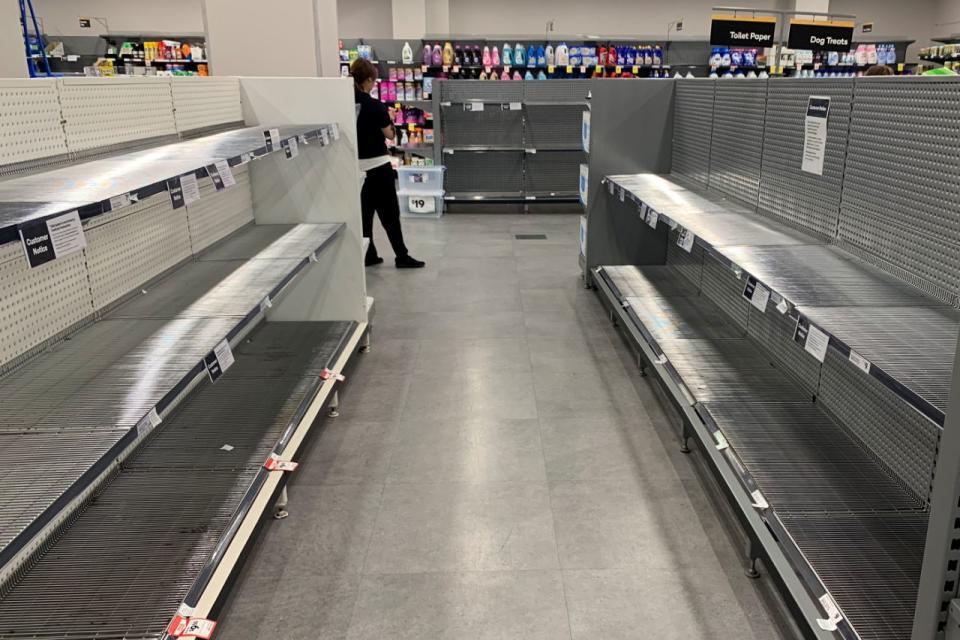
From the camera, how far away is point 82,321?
111 inches

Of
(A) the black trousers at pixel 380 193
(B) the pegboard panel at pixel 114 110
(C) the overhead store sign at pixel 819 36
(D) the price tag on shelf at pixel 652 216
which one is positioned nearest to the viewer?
(B) the pegboard panel at pixel 114 110

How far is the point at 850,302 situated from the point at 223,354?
6.49 feet

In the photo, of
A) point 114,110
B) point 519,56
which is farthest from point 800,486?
point 519,56

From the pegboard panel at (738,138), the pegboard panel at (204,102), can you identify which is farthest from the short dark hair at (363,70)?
the pegboard panel at (738,138)

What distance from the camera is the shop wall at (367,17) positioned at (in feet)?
44.3

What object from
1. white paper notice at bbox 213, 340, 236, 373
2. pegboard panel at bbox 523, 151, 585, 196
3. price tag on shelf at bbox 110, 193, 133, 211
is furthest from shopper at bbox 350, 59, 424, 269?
price tag on shelf at bbox 110, 193, 133, 211

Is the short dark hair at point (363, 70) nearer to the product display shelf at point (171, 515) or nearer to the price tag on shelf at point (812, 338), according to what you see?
the product display shelf at point (171, 515)

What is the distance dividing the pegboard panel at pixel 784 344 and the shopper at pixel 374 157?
3.50 m

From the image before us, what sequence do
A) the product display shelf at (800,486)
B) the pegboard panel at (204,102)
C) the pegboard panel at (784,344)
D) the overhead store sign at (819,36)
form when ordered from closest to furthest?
the product display shelf at (800,486)
the pegboard panel at (784,344)
the pegboard panel at (204,102)
the overhead store sign at (819,36)

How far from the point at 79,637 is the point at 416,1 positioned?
12258mm

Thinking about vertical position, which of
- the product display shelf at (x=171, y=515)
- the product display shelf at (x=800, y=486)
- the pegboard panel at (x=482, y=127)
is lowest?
the product display shelf at (x=171, y=515)

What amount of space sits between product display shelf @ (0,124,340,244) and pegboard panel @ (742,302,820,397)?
2.24m

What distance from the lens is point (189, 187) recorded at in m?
2.31

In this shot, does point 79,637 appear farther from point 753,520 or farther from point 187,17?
point 187,17
